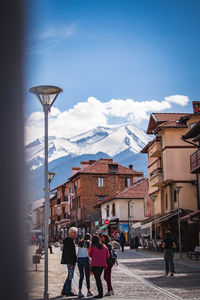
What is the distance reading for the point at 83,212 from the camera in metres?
73.5

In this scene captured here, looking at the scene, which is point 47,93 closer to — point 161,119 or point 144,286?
point 144,286

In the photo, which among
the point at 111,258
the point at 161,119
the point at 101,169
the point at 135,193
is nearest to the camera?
the point at 111,258

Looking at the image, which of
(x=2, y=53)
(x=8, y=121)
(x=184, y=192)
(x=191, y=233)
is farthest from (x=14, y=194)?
(x=184, y=192)

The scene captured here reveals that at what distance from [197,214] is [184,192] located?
9555 millimetres

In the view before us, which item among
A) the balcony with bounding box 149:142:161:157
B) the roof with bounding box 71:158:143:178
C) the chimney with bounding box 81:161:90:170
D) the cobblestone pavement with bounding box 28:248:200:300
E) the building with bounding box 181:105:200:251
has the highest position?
the chimney with bounding box 81:161:90:170

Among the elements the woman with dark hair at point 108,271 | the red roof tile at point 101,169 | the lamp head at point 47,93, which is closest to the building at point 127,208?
the red roof tile at point 101,169

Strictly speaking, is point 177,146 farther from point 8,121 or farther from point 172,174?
point 8,121

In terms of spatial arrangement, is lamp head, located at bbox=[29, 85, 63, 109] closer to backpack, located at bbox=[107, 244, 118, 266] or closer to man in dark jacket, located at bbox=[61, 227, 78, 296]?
man in dark jacket, located at bbox=[61, 227, 78, 296]

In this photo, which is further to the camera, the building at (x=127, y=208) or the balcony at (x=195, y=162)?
the building at (x=127, y=208)

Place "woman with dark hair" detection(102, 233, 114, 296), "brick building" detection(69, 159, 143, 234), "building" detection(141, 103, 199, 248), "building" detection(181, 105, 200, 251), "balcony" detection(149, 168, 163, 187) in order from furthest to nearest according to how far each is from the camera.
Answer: "brick building" detection(69, 159, 143, 234), "balcony" detection(149, 168, 163, 187), "building" detection(141, 103, 199, 248), "building" detection(181, 105, 200, 251), "woman with dark hair" detection(102, 233, 114, 296)

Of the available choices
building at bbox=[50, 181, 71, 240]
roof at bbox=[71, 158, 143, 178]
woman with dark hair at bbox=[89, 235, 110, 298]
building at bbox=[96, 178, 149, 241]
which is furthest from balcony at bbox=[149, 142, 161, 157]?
building at bbox=[50, 181, 71, 240]

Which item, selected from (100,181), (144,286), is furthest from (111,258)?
(100,181)

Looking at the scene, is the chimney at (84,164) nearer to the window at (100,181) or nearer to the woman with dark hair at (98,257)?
the window at (100,181)

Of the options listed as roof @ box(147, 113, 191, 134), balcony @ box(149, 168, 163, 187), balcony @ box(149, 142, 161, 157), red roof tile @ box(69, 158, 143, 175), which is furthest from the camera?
red roof tile @ box(69, 158, 143, 175)
